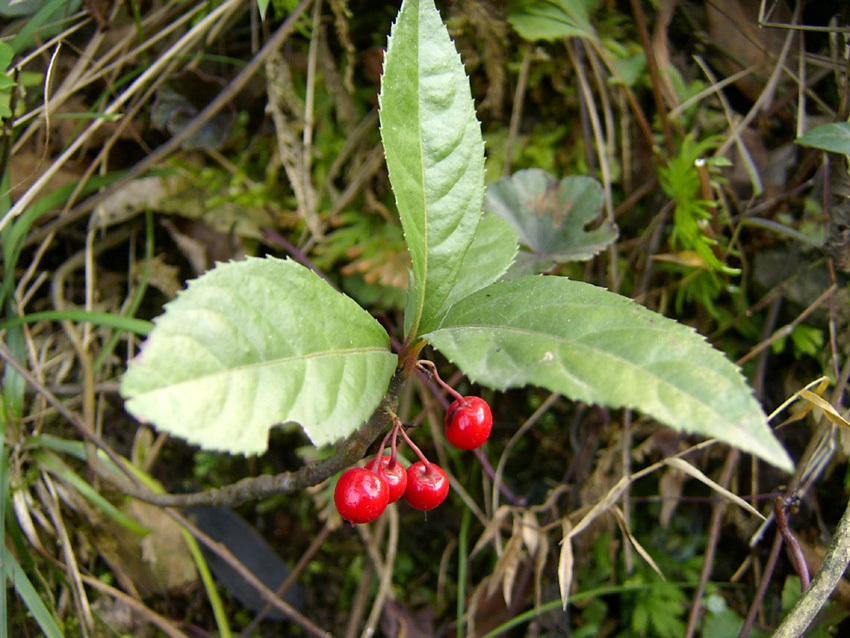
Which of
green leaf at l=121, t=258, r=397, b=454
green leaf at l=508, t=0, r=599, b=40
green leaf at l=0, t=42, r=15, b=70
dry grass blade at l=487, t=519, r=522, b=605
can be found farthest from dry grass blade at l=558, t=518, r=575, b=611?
Answer: green leaf at l=0, t=42, r=15, b=70

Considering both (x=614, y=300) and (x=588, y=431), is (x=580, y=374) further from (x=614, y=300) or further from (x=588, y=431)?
(x=588, y=431)

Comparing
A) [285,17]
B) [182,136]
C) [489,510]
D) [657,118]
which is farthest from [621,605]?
[285,17]

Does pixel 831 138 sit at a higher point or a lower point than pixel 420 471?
higher

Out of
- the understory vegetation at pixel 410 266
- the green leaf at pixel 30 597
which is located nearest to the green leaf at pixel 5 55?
the understory vegetation at pixel 410 266

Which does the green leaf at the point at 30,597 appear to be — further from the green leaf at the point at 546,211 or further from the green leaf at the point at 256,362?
the green leaf at the point at 546,211

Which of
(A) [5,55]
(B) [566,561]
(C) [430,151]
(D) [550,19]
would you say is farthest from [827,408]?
(A) [5,55]

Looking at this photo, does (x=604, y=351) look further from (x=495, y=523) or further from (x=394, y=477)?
(x=495, y=523)
